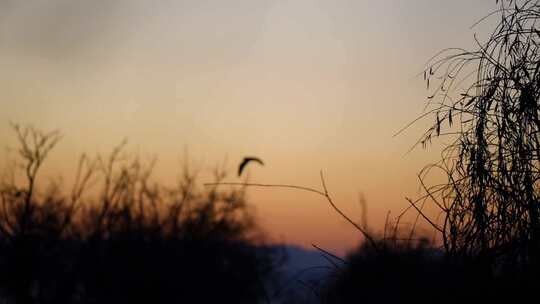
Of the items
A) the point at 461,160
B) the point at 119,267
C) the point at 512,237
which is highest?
the point at 119,267

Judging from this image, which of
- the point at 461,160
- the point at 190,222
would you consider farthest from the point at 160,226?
the point at 461,160

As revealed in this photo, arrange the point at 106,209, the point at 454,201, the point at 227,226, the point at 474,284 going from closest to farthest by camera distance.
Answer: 1. the point at 474,284
2. the point at 454,201
3. the point at 106,209
4. the point at 227,226

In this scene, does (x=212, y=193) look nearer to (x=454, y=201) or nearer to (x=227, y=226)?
(x=227, y=226)

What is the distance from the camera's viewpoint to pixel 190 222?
47.7 metres

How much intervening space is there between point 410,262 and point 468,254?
27cm

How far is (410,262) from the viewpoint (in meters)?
3.09

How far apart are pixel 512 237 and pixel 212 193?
45514 mm

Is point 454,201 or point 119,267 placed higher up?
point 119,267

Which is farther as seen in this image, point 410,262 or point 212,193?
point 212,193

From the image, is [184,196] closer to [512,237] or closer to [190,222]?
[190,222]

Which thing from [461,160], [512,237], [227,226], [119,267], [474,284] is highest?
[227,226]

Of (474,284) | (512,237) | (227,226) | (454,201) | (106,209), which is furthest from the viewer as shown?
(227,226)

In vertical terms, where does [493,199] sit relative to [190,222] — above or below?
below

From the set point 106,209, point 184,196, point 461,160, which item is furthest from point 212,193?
point 461,160
